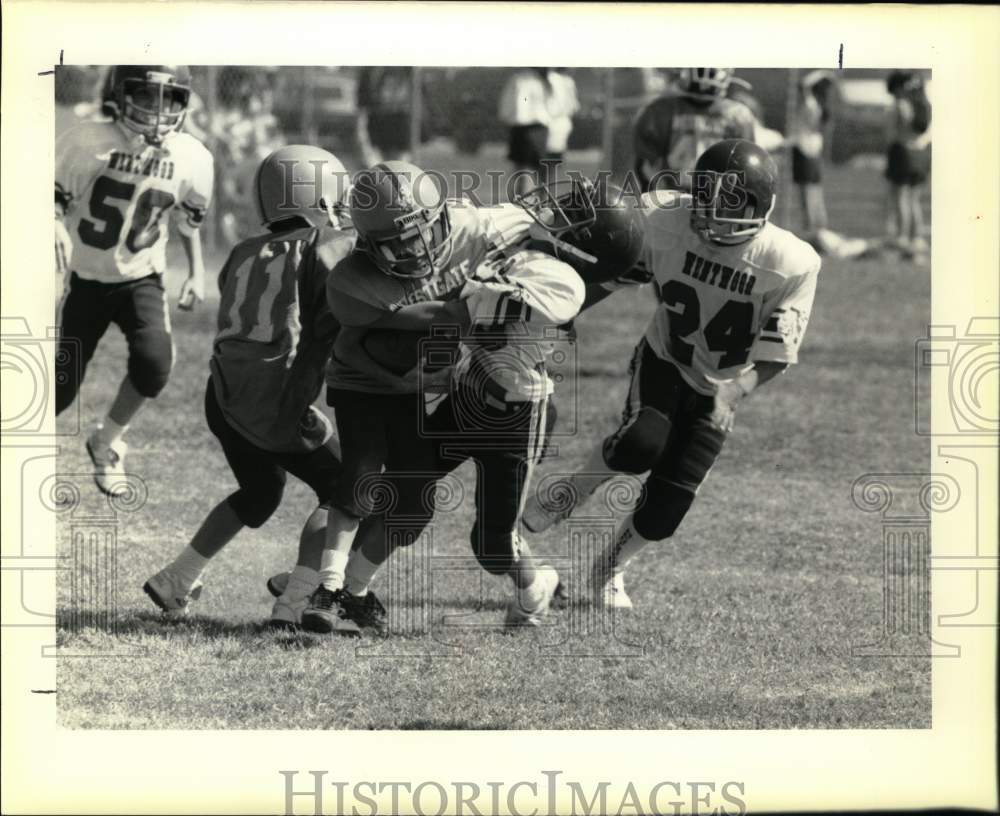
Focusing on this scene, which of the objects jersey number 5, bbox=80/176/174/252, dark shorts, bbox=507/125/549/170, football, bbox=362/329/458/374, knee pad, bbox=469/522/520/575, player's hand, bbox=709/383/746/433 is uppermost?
dark shorts, bbox=507/125/549/170

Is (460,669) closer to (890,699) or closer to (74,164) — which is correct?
(890,699)

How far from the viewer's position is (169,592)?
5379 mm

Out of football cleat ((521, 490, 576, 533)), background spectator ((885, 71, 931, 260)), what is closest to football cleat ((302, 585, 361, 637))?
football cleat ((521, 490, 576, 533))

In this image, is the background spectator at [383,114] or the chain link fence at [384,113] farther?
the background spectator at [383,114]

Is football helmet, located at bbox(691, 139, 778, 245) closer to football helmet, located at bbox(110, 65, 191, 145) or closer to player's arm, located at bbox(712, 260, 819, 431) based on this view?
player's arm, located at bbox(712, 260, 819, 431)

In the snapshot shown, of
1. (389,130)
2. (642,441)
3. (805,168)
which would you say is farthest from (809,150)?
(642,441)

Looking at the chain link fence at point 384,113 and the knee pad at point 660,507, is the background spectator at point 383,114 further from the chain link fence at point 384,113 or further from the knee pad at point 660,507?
the knee pad at point 660,507

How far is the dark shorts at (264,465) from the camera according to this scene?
524 cm

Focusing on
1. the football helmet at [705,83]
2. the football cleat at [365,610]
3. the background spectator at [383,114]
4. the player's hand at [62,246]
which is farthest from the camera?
the background spectator at [383,114]

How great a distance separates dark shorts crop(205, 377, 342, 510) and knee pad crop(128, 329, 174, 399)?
152cm

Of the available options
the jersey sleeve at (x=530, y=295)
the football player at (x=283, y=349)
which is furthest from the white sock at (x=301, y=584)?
the jersey sleeve at (x=530, y=295)

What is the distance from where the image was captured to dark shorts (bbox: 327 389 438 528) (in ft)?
16.5

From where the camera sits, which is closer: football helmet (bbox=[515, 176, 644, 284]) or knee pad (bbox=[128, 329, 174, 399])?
football helmet (bbox=[515, 176, 644, 284])

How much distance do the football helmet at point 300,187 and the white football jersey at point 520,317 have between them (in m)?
0.60
